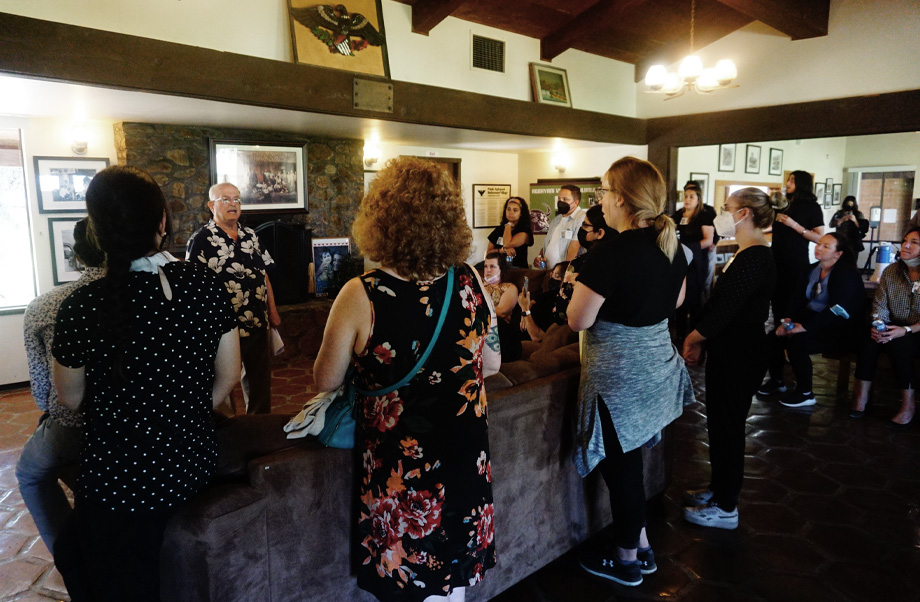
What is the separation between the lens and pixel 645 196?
219 cm

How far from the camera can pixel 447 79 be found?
225 inches

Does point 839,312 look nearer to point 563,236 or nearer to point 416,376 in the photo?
point 563,236

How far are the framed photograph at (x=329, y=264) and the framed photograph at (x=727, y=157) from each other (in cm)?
584

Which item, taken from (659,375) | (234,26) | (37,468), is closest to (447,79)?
(234,26)

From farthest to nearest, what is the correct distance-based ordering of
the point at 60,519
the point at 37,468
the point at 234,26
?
the point at 234,26, the point at 60,519, the point at 37,468

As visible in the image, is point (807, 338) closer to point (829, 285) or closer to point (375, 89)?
point (829, 285)

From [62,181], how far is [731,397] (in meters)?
5.63

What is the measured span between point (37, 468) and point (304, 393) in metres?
3.01

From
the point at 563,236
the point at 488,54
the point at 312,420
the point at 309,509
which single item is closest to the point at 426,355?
the point at 312,420

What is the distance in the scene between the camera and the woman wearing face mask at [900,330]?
169 inches

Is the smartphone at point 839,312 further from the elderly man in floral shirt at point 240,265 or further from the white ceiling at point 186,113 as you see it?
the elderly man in floral shirt at point 240,265

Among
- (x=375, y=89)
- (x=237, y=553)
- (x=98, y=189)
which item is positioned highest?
(x=375, y=89)

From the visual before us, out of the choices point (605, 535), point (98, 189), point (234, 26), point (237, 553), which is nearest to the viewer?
point (98, 189)

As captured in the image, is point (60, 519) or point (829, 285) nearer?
point (60, 519)
